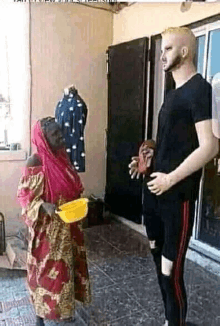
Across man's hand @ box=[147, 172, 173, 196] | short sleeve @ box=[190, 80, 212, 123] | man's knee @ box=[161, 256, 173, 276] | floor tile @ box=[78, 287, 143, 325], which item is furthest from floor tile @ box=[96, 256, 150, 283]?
short sleeve @ box=[190, 80, 212, 123]

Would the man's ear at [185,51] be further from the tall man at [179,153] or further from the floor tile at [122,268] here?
the floor tile at [122,268]

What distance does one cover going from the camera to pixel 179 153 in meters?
1.52

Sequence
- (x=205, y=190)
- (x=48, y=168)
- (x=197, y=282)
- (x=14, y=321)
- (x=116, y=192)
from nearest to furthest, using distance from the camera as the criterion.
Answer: (x=48, y=168), (x=14, y=321), (x=197, y=282), (x=205, y=190), (x=116, y=192)

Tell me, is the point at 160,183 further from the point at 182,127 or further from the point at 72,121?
the point at 72,121

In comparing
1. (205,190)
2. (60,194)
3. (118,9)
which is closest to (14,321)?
(60,194)

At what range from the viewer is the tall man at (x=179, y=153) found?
143 cm

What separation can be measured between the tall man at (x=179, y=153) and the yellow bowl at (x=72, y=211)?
349 millimetres

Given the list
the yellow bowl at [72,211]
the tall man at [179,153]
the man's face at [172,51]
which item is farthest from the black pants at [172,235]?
the man's face at [172,51]

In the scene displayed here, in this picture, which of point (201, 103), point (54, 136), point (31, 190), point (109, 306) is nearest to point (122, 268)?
point (109, 306)

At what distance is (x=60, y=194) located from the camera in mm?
1695

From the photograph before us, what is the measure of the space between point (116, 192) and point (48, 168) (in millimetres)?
2165

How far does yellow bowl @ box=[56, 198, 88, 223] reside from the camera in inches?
63.2

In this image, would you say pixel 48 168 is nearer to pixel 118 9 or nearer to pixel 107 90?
pixel 107 90

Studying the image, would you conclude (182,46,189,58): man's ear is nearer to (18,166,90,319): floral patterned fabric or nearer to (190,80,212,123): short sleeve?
(190,80,212,123): short sleeve
